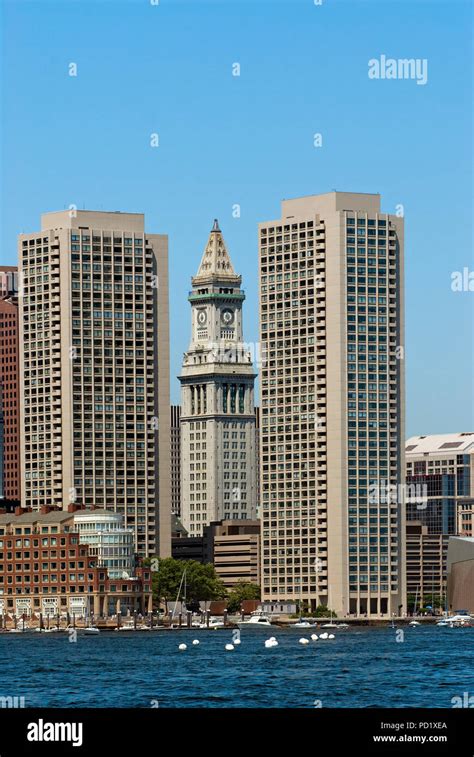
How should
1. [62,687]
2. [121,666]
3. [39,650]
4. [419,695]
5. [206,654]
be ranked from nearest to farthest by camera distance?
[419,695] → [62,687] → [121,666] → [206,654] → [39,650]

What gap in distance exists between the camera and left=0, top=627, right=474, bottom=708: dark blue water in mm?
90812

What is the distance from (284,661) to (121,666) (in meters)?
A: 14.5

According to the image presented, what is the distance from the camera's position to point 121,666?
452 feet

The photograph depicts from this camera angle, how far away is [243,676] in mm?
119188

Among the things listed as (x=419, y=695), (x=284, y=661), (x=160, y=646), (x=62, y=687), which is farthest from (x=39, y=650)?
(x=419, y=695)

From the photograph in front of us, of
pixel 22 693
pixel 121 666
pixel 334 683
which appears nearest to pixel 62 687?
pixel 22 693

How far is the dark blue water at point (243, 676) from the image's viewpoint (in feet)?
298
